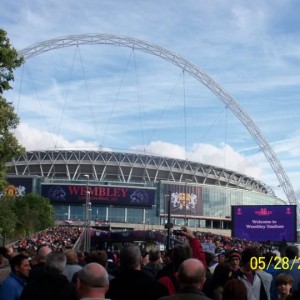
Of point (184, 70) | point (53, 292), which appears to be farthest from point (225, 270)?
point (184, 70)

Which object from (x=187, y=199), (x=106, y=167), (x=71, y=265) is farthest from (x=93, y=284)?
(x=106, y=167)

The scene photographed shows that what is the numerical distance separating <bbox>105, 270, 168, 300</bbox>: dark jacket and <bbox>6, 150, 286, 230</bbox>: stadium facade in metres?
131

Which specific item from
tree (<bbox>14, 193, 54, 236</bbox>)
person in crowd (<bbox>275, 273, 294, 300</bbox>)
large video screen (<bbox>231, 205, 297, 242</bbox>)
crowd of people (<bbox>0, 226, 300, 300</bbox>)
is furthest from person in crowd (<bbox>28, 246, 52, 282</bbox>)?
tree (<bbox>14, 193, 54, 236</bbox>)

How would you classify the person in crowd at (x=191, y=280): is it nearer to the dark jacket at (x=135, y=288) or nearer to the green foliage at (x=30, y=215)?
the dark jacket at (x=135, y=288)

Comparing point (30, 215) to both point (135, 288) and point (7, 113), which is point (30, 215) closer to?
point (7, 113)

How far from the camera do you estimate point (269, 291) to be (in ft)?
31.4

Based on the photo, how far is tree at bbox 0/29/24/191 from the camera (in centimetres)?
2648

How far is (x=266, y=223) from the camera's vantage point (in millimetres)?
35750

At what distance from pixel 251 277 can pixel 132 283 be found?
281 cm

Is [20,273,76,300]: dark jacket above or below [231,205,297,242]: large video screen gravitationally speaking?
below

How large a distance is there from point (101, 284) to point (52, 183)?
470ft

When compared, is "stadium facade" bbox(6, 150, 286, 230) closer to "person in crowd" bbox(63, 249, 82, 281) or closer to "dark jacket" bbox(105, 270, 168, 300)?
"person in crowd" bbox(63, 249, 82, 281)

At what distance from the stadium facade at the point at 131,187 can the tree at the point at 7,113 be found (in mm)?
111064

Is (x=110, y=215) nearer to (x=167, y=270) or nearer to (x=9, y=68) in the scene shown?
(x=9, y=68)
